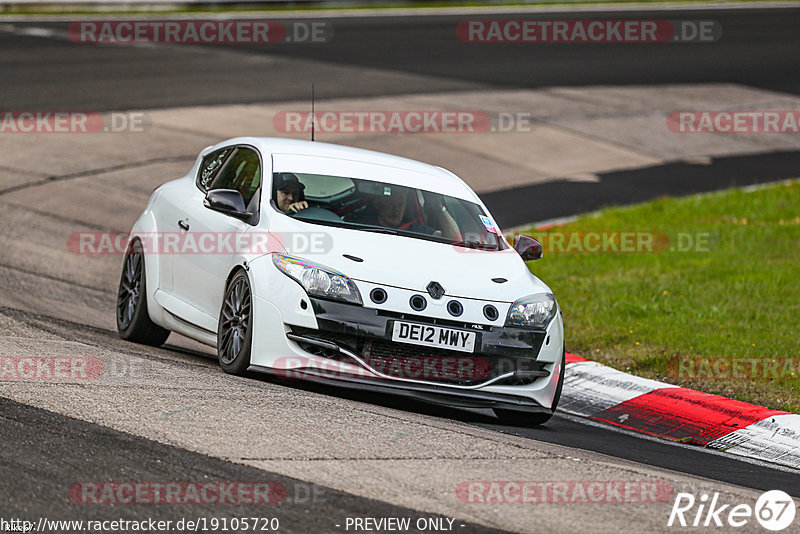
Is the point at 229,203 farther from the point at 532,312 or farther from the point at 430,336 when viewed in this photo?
the point at 532,312

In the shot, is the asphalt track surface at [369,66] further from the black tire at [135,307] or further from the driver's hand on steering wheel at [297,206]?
the driver's hand on steering wheel at [297,206]

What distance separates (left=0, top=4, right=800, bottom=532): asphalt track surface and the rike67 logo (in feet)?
3.15

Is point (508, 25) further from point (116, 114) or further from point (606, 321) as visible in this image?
point (606, 321)

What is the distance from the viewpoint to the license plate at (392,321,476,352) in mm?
7289

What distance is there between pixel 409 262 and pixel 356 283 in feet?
1.39

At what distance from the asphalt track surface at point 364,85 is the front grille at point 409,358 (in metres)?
0.55

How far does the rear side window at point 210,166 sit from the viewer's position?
30.5 feet

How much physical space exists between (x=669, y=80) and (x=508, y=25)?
24.8 ft

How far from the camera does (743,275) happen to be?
12359mm

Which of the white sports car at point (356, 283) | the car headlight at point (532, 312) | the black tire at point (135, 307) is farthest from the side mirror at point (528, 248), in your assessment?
the black tire at point (135, 307)

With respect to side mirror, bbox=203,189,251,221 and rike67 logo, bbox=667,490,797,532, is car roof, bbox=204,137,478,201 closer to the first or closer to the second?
side mirror, bbox=203,189,251,221

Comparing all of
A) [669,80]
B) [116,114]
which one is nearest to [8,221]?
[116,114]

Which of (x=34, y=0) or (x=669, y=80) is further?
(x=34, y=0)

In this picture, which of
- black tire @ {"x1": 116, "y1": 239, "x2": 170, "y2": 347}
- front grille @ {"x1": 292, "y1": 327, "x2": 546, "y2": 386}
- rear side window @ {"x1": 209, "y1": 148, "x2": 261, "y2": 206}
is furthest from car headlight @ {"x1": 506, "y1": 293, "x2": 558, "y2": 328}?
black tire @ {"x1": 116, "y1": 239, "x2": 170, "y2": 347}
